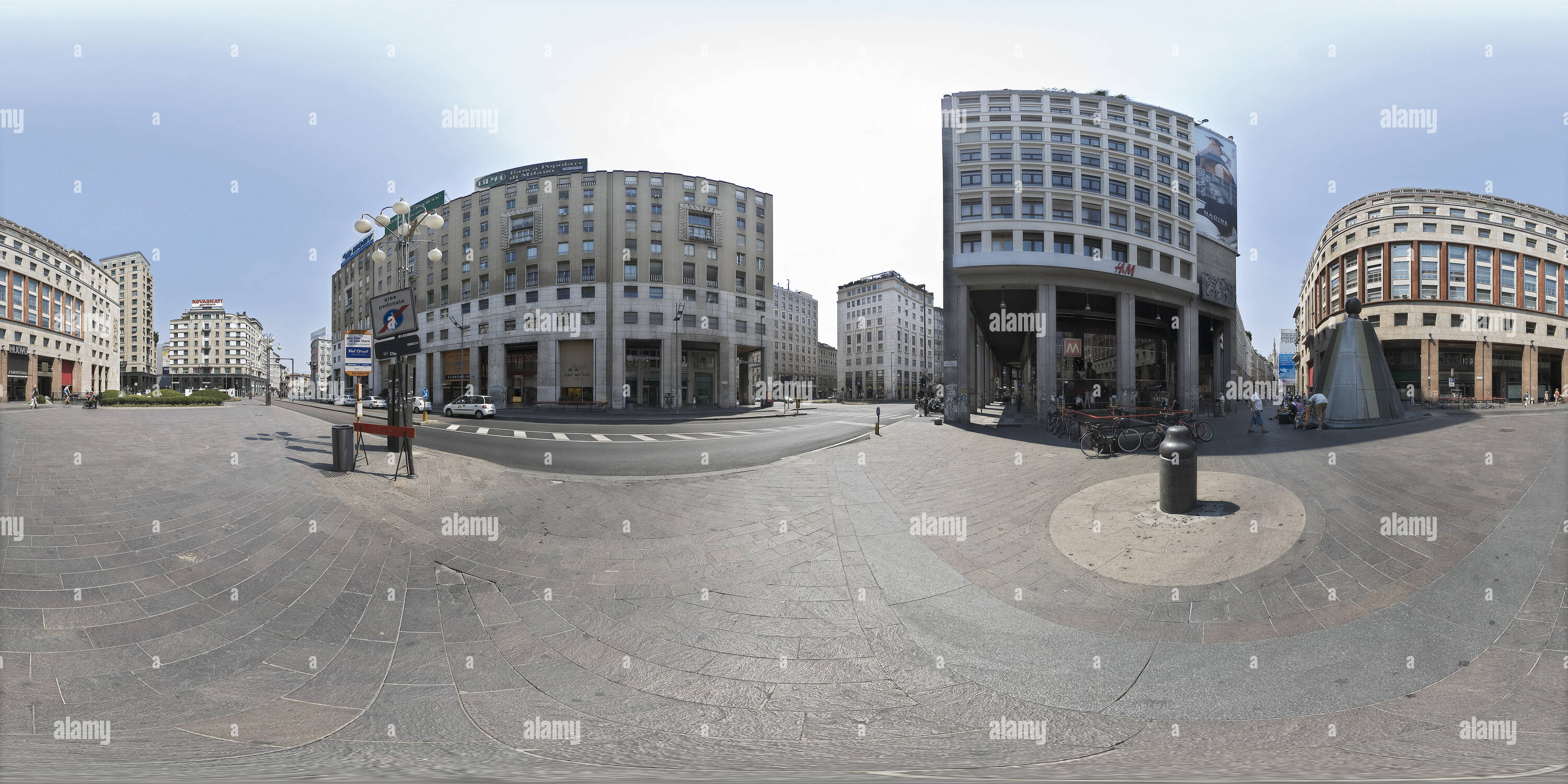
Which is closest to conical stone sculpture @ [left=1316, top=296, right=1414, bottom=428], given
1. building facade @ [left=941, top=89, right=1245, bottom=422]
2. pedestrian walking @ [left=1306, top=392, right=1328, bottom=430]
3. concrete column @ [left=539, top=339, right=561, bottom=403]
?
pedestrian walking @ [left=1306, top=392, right=1328, bottom=430]

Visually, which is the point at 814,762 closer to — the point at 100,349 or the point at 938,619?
the point at 938,619

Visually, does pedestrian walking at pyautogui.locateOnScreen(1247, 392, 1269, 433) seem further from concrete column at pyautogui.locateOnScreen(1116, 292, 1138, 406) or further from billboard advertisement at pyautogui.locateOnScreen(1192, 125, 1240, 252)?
billboard advertisement at pyautogui.locateOnScreen(1192, 125, 1240, 252)

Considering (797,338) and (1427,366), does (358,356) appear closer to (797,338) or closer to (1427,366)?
(1427,366)

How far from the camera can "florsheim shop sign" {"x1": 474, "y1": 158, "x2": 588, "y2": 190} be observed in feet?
119

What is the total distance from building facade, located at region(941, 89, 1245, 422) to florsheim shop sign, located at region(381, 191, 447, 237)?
1957 centimetres

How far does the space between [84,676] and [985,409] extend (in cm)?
3537

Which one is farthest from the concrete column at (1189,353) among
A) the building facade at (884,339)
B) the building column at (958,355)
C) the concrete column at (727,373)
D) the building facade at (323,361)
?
the building facade at (323,361)

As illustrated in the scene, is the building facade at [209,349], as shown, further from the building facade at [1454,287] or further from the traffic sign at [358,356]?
the building facade at [1454,287]

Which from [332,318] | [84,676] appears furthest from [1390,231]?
[332,318]

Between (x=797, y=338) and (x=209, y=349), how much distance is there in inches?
4425

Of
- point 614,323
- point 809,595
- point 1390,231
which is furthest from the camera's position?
point 614,323

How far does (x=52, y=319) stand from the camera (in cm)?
2378

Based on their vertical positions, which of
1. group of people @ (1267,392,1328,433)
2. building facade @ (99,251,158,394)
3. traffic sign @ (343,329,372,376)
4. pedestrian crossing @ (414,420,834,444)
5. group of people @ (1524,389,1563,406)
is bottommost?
pedestrian crossing @ (414,420,834,444)

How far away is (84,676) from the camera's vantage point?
11.1 ft
